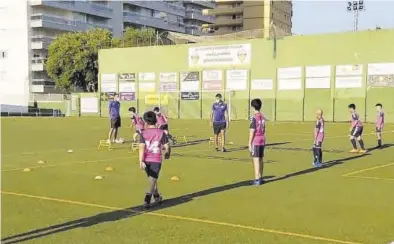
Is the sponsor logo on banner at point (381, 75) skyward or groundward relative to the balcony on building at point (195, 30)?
groundward

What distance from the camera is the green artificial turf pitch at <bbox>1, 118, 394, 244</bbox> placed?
8.42 meters

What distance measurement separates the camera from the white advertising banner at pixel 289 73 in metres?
49.7

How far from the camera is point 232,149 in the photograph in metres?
22.5

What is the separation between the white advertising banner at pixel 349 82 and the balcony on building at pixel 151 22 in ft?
201

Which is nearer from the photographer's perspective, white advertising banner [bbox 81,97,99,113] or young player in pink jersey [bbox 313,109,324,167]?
young player in pink jersey [bbox 313,109,324,167]

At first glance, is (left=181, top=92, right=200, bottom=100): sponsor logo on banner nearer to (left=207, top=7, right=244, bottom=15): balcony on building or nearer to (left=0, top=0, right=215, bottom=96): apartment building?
(left=0, top=0, right=215, bottom=96): apartment building

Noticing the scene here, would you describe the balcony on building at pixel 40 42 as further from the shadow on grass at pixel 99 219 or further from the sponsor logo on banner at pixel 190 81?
the shadow on grass at pixel 99 219

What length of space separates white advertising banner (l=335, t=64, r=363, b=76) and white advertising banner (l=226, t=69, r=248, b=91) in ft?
28.8

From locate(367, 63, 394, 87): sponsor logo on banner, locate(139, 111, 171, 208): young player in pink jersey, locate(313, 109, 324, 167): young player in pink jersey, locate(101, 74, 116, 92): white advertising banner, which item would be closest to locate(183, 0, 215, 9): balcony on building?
locate(101, 74, 116, 92): white advertising banner

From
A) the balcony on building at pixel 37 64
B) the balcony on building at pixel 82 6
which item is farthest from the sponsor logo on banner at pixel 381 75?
the balcony on building at pixel 82 6

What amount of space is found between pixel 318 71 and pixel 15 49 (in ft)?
172

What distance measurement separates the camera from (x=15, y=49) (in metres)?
85.8

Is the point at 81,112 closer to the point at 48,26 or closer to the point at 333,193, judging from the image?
the point at 48,26

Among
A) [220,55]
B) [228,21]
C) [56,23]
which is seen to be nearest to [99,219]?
[220,55]
